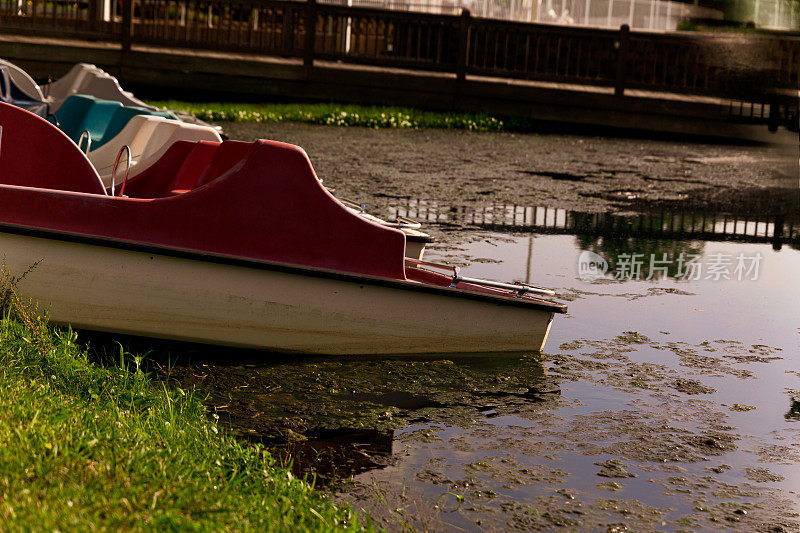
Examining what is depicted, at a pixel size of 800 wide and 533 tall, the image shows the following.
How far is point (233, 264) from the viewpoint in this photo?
5.76m

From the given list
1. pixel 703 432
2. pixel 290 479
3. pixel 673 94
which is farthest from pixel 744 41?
pixel 290 479

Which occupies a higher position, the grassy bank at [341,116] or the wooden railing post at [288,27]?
the wooden railing post at [288,27]

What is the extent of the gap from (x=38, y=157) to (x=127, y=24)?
16262 millimetres

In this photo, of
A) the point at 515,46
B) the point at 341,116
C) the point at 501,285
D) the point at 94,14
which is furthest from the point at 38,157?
the point at 94,14

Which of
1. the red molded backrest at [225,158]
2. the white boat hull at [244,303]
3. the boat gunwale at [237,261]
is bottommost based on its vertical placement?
the white boat hull at [244,303]

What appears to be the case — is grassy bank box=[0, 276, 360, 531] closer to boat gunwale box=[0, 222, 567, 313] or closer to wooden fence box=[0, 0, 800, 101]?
boat gunwale box=[0, 222, 567, 313]

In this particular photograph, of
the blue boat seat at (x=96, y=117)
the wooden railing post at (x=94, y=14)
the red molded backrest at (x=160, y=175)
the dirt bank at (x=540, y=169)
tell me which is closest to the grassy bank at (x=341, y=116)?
the dirt bank at (x=540, y=169)

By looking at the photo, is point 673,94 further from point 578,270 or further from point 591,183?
point 578,270

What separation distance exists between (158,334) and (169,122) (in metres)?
2.75

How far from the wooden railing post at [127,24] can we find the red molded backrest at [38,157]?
1610 centimetres

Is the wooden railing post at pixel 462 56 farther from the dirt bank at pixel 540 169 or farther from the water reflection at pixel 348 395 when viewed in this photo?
the water reflection at pixel 348 395

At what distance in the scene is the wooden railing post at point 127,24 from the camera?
21359 mm

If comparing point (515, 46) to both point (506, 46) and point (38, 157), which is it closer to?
point (506, 46)

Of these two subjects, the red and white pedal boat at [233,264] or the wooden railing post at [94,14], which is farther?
the wooden railing post at [94,14]
